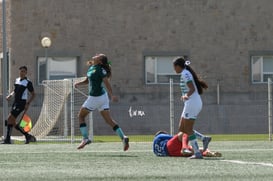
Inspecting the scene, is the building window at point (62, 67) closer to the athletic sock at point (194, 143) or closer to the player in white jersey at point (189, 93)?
the player in white jersey at point (189, 93)

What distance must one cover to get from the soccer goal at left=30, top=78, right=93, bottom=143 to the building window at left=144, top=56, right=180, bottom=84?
40.7ft

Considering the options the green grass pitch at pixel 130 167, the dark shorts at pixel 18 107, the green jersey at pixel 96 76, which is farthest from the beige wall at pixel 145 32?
the green grass pitch at pixel 130 167

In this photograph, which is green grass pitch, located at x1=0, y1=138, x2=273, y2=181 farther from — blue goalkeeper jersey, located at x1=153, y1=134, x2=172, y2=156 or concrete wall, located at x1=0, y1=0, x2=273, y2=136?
concrete wall, located at x1=0, y1=0, x2=273, y2=136

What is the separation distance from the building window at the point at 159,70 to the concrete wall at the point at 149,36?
1.18ft

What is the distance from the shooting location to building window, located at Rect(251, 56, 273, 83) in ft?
149

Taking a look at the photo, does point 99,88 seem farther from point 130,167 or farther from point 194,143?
point 130,167

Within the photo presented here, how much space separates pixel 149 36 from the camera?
1745 inches

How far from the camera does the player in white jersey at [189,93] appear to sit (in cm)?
1683

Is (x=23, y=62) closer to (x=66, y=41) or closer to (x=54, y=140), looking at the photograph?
(x=66, y=41)

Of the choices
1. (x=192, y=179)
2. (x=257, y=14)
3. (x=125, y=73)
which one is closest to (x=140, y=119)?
(x=125, y=73)

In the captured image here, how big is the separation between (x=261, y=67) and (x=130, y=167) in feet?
105

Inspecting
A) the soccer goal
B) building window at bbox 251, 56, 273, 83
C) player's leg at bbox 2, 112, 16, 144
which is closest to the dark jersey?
player's leg at bbox 2, 112, 16, 144

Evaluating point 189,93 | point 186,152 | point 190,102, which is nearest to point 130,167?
point 186,152

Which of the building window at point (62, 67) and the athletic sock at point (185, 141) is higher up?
the building window at point (62, 67)
